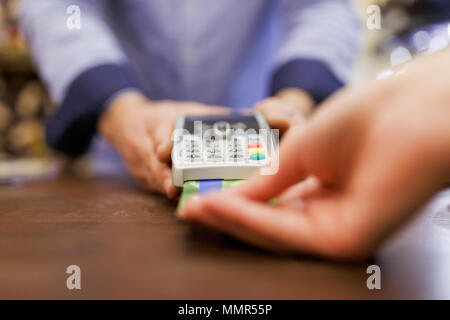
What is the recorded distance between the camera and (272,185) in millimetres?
242

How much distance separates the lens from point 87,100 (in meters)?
0.63

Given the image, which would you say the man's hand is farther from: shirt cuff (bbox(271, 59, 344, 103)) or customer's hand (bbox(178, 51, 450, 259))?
customer's hand (bbox(178, 51, 450, 259))

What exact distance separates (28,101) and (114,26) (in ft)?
3.20

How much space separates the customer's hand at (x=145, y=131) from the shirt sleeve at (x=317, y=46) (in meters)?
0.21

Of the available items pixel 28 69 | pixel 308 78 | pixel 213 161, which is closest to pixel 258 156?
pixel 213 161

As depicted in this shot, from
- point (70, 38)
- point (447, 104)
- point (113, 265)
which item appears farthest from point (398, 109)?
point (70, 38)

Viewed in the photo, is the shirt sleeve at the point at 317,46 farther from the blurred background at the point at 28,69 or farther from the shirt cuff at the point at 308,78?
the blurred background at the point at 28,69

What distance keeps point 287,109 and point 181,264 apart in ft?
1.10

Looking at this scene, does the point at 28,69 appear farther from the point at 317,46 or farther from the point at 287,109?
the point at 287,109

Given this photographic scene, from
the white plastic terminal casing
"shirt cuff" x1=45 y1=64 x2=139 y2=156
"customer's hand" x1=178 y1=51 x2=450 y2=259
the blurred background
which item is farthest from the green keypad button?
the blurred background

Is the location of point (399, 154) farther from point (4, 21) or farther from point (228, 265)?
point (4, 21)

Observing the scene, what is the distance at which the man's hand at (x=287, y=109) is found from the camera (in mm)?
448

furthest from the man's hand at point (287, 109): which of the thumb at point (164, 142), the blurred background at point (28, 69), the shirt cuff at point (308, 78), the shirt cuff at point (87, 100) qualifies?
the blurred background at point (28, 69)
